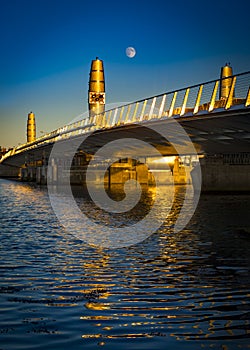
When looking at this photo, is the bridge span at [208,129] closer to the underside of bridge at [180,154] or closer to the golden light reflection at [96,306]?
the underside of bridge at [180,154]

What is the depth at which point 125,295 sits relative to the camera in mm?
11898

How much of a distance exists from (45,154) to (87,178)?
1709 centimetres

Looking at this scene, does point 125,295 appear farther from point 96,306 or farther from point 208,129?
point 208,129

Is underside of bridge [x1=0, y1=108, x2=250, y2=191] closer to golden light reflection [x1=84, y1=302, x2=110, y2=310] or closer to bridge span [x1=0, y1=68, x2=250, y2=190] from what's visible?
bridge span [x1=0, y1=68, x2=250, y2=190]

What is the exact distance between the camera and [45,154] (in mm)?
111500

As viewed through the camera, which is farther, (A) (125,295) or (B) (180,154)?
(B) (180,154)

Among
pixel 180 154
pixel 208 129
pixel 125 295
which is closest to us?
pixel 125 295

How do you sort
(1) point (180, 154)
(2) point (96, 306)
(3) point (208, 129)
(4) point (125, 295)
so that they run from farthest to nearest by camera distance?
1. (1) point (180, 154)
2. (3) point (208, 129)
3. (4) point (125, 295)
4. (2) point (96, 306)

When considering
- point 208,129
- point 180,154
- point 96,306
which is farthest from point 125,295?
point 180,154

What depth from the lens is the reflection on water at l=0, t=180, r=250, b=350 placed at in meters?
9.02

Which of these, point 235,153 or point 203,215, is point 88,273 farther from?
point 235,153

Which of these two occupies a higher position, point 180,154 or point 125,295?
point 180,154

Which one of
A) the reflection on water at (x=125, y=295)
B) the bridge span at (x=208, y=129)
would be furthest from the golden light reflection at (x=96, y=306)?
the bridge span at (x=208, y=129)

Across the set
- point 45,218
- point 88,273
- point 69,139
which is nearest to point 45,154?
point 69,139
